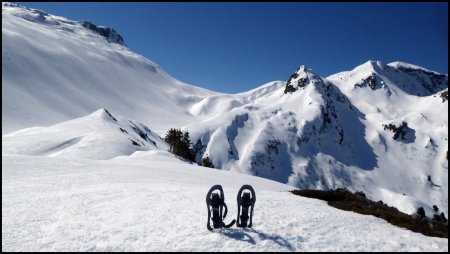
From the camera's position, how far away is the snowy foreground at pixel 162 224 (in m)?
13.4

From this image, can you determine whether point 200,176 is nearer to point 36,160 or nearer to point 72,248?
point 36,160

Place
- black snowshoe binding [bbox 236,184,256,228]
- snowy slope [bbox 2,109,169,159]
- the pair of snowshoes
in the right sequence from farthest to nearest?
snowy slope [bbox 2,109,169,159] → black snowshoe binding [bbox 236,184,256,228] → the pair of snowshoes

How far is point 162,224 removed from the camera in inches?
597

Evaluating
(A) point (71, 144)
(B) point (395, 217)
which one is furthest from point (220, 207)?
(A) point (71, 144)

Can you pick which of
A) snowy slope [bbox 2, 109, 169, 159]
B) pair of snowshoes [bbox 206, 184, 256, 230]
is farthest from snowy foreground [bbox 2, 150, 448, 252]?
snowy slope [bbox 2, 109, 169, 159]

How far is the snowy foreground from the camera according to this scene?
13414 millimetres

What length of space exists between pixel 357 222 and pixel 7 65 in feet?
611

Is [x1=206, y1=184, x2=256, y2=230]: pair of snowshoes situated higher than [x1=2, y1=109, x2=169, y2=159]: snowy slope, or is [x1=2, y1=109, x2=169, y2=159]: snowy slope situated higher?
[x1=2, y1=109, x2=169, y2=159]: snowy slope

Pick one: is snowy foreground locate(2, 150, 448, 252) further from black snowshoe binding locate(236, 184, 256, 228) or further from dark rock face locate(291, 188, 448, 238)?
dark rock face locate(291, 188, 448, 238)

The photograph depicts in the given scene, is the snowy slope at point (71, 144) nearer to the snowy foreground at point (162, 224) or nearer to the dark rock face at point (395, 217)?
the snowy foreground at point (162, 224)

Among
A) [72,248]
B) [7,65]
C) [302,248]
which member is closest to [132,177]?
[72,248]

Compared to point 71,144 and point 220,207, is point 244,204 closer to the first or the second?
point 220,207

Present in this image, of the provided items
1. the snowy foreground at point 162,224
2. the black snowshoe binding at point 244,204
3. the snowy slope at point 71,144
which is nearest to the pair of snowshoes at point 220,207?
the black snowshoe binding at point 244,204

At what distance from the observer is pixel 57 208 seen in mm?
17297
